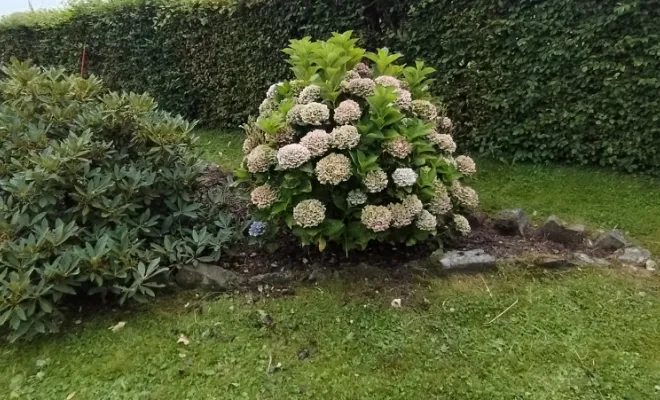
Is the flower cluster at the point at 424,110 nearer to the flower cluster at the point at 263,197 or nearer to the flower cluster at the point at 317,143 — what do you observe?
the flower cluster at the point at 317,143

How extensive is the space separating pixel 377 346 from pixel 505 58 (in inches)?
132

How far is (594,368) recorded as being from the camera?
2.55 m

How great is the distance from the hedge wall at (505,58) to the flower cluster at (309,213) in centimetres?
284

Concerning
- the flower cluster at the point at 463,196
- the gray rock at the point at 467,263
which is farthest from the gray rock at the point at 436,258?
the flower cluster at the point at 463,196

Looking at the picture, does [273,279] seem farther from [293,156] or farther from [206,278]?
[293,156]

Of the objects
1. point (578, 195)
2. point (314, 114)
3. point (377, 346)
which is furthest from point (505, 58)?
point (377, 346)

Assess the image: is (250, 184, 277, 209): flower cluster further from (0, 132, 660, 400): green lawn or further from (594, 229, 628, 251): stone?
(594, 229, 628, 251): stone

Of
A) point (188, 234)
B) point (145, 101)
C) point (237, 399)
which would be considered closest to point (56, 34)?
point (145, 101)

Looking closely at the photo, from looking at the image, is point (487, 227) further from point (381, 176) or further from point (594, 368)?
point (594, 368)

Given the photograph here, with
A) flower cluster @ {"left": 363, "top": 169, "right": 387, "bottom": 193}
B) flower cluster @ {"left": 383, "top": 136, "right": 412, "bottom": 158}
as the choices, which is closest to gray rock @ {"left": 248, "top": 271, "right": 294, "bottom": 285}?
flower cluster @ {"left": 363, "top": 169, "right": 387, "bottom": 193}

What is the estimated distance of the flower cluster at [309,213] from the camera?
304cm

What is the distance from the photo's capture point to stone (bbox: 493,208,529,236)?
151 inches

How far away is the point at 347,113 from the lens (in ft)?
10.2

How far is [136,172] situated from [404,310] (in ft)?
5.98
